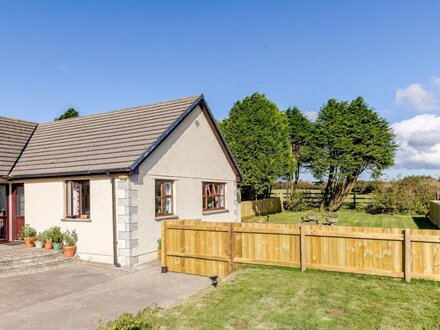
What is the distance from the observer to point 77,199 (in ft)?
44.6

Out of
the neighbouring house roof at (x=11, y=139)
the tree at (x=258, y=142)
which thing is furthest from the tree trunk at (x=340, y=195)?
the neighbouring house roof at (x=11, y=139)

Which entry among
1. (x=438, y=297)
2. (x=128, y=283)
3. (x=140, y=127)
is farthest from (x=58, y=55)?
(x=438, y=297)

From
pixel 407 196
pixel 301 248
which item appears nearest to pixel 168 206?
pixel 301 248

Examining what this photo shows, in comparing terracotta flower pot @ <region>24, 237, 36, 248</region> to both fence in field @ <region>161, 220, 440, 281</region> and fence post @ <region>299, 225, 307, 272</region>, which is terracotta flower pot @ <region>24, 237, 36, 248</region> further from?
fence post @ <region>299, 225, 307, 272</region>

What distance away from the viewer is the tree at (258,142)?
29172mm

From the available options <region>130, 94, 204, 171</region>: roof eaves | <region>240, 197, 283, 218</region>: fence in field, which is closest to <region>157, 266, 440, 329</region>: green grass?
<region>130, 94, 204, 171</region>: roof eaves

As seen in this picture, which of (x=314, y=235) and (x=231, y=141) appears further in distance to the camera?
(x=231, y=141)

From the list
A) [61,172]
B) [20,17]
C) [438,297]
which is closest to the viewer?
[438,297]

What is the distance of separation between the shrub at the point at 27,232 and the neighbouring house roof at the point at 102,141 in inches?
88.6

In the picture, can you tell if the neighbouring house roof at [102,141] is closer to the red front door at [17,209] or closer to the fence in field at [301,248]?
the red front door at [17,209]

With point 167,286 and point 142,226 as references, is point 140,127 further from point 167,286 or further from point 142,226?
point 167,286

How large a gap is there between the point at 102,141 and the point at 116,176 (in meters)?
3.09

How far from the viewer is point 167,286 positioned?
942cm

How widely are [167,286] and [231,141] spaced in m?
21.2
